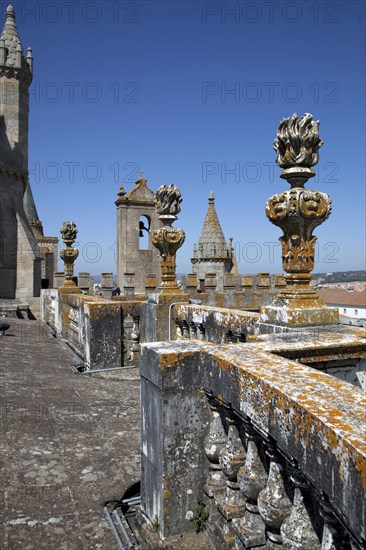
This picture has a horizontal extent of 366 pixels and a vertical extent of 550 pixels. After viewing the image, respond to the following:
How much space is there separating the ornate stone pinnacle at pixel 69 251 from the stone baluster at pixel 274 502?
9779 mm

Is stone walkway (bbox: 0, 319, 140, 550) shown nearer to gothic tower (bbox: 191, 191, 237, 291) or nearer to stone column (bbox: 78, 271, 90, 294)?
stone column (bbox: 78, 271, 90, 294)

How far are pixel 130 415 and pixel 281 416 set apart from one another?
3450 millimetres

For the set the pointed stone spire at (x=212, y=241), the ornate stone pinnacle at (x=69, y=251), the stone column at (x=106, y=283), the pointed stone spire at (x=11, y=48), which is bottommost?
the stone column at (x=106, y=283)

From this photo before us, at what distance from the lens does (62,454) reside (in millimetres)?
3781

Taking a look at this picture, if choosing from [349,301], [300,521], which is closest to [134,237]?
[300,521]

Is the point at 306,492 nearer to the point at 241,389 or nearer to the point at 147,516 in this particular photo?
the point at 241,389

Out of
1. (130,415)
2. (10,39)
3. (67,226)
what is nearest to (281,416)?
(130,415)

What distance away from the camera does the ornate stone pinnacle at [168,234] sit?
6.81 metres

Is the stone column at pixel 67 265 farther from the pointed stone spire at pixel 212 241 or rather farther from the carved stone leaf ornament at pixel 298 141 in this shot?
the pointed stone spire at pixel 212 241

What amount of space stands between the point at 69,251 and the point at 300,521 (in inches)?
413

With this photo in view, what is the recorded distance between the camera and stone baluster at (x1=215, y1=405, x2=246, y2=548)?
2.38m

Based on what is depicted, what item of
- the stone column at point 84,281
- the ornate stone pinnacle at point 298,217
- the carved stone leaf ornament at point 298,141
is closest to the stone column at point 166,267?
the ornate stone pinnacle at point 298,217

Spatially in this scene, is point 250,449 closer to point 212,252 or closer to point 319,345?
point 319,345

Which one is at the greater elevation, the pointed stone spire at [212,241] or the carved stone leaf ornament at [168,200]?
the pointed stone spire at [212,241]
